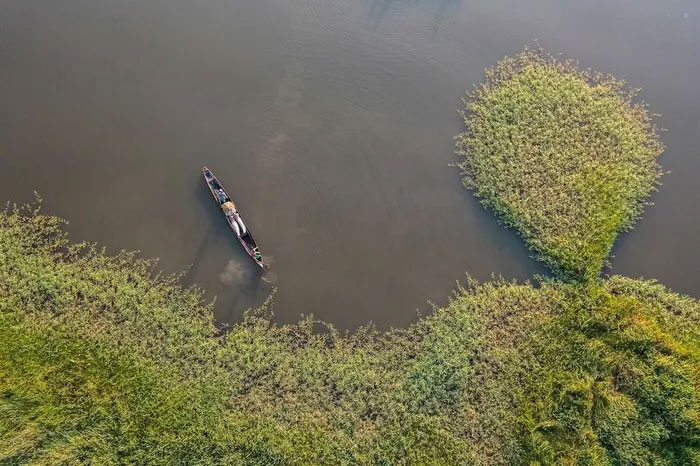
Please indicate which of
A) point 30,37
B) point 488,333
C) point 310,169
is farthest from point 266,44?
point 488,333

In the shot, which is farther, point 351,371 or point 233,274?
point 233,274

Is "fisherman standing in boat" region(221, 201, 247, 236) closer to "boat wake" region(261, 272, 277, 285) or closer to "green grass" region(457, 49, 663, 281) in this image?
"boat wake" region(261, 272, 277, 285)

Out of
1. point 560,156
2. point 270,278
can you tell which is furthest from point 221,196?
point 560,156

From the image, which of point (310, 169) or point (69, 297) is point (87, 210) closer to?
point (69, 297)

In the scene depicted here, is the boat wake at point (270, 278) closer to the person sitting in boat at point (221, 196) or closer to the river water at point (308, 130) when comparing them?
the river water at point (308, 130)

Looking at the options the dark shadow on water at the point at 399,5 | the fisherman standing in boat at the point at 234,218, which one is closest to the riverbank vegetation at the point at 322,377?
the fisherman standing in boat at the point at 234,218

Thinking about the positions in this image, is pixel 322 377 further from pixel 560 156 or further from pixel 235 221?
pixel 560 156

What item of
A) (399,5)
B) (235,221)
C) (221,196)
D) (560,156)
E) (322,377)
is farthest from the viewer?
(399,5)
